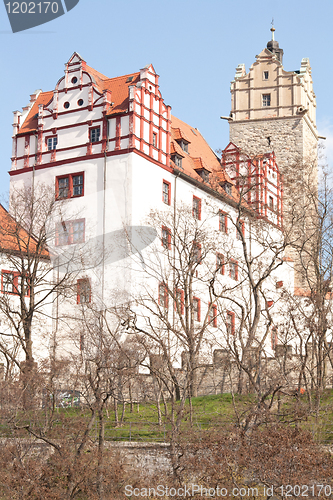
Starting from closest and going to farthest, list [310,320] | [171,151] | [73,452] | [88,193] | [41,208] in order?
1. [73,452]
2. [310,320]
3. [41,208]
4. [88,193]
5. [171,151]

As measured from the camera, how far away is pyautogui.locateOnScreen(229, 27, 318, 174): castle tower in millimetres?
50562

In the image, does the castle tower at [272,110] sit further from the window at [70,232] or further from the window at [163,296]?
the window at [70,232]

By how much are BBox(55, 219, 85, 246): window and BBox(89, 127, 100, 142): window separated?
4.19m

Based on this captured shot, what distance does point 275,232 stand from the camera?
46.8 metres

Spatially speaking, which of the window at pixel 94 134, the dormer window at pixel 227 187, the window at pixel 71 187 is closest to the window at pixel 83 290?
the window at pixel 71 187

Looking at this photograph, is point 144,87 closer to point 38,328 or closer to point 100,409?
point 38,328

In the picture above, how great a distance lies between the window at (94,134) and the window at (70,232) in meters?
4.19

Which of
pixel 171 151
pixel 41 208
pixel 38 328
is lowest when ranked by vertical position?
pixel 38 328

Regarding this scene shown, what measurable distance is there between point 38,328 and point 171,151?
1205cm

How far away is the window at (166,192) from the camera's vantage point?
36.6 meters

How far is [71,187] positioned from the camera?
35969mm

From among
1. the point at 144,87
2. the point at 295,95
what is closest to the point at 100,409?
the point at 144,87

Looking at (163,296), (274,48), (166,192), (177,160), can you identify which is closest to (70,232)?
(166,192)

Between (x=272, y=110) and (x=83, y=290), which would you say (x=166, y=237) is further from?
(x=272, y=110)
